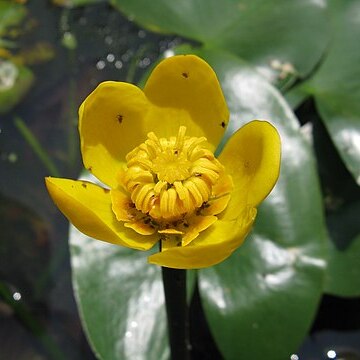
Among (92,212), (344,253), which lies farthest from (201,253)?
(344,253)

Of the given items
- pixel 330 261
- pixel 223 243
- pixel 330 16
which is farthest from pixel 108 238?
pixel 330 16

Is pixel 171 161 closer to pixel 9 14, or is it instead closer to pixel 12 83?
pixel 12 83

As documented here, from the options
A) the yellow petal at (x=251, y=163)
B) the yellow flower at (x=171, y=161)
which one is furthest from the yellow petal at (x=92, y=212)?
the yellow petal at (x=251, y=163)

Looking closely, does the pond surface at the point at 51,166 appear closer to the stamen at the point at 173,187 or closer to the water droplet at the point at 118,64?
the water droplet at the point at 118,64

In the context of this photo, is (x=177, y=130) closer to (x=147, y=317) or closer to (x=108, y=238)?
(x=108, y=238)

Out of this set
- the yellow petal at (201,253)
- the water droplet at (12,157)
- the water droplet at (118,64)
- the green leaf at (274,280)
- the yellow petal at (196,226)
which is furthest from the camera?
the water droplet at (118,64)

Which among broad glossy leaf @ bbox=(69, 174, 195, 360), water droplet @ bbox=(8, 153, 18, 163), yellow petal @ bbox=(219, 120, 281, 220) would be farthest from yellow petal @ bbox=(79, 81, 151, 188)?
water droplet @ bbox=(8, 153, 18, 163)
